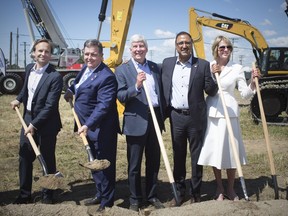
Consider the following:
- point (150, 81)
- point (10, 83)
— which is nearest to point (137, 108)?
point (150, 81)

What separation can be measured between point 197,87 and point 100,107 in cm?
125

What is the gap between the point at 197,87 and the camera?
3.82m

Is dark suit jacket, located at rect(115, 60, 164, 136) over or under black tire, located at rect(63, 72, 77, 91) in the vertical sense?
under

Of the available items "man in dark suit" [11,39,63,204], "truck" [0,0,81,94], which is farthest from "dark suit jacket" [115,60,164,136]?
"truck" [0,0,81,94]

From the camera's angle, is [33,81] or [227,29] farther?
[227,29]

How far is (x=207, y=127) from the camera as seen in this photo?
13.1ft

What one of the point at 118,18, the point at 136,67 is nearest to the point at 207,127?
the point at 136,67

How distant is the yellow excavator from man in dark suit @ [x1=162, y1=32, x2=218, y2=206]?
6154mm

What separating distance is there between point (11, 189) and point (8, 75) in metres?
14.7

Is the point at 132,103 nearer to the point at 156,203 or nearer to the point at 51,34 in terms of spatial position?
the point at 156,203

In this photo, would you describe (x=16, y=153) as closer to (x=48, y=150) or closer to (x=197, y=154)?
(x=48, y=150)

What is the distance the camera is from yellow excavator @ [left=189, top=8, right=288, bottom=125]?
381 inches

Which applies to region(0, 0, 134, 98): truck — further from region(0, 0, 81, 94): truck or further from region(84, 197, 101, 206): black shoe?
region(84, 197, 101, 206): black shoe

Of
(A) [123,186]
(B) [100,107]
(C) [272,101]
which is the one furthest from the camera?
(C) [272,101]
